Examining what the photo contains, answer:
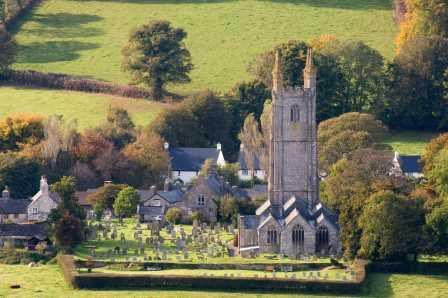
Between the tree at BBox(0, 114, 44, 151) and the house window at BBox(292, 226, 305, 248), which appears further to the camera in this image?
the tree at BBox(0, 114, 44, 151)

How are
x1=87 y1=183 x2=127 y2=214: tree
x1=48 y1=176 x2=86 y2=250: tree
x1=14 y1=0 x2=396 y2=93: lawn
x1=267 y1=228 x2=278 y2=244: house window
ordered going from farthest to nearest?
1. x1=14 y1=0 x2=396 y2=93: lawn
2. x1=87 y1=183 x2=127 y2=214: tree
3. x1=267 y1=228 x2=278 y2=244: house window
4. x1=48 y1=176 x2=86 y2=250: tree

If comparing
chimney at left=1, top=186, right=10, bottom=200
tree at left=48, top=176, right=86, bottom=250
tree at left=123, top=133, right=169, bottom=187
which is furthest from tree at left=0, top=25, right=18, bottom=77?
tree at left=48, top=176, right=86, bottom=250

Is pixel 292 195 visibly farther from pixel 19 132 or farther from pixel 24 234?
pixel 19 132

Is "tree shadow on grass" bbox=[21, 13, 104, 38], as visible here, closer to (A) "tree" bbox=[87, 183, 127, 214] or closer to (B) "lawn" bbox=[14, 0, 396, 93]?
(B) "lawn" bbox=[14, 0, 396, 93]

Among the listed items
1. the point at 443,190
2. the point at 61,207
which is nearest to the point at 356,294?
the point at 443,190

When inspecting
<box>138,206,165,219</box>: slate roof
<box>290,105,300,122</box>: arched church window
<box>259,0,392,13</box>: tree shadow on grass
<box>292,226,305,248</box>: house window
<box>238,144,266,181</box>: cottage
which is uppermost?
<box>259,0,392,13</box>: tree shadow on grass

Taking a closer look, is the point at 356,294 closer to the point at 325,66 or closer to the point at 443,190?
the point at 443,190
